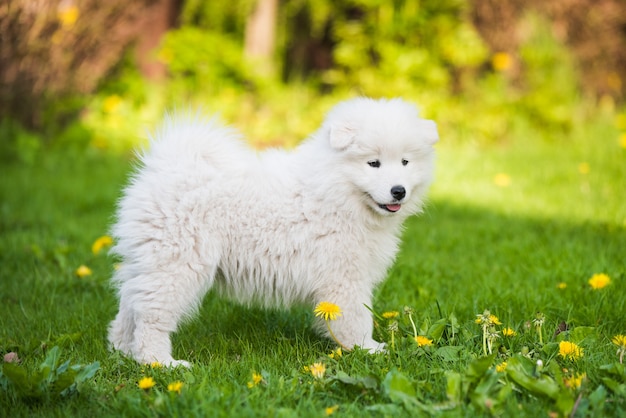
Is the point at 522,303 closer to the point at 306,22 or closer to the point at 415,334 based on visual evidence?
Result: the point at 415,334

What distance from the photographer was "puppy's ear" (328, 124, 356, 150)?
313cm

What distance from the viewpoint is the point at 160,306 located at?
3.05 meters

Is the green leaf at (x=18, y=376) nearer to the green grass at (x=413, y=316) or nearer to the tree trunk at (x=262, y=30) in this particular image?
the green grass at (x=413, y=316)

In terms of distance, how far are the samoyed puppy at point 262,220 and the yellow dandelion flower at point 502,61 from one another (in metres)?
5.43

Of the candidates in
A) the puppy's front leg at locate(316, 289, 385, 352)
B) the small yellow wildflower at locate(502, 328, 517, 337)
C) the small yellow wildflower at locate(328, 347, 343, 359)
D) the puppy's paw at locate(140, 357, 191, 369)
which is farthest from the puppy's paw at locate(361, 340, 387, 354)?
the puppy's paw at locate(140, 357, 191, 369)

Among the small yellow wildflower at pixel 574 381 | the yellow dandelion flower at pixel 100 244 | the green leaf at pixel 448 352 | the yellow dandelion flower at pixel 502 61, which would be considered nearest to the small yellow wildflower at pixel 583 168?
the yellow dandelion flower at pixel 502 61

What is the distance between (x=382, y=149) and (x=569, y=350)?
1.19 m

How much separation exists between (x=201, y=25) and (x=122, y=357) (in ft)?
41.3

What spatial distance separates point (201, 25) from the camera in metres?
14.6

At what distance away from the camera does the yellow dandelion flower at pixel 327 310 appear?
296 cm

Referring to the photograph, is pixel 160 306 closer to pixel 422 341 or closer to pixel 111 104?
pixel 422 341

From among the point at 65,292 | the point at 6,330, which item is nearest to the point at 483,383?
the point at 6,330

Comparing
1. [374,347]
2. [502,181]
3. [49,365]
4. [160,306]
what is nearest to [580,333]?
[374,347]

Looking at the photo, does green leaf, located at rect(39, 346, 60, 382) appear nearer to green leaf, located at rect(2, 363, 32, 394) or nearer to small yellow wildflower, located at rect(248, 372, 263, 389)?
green leaf, located at rect(2, 363, 32, 394)
